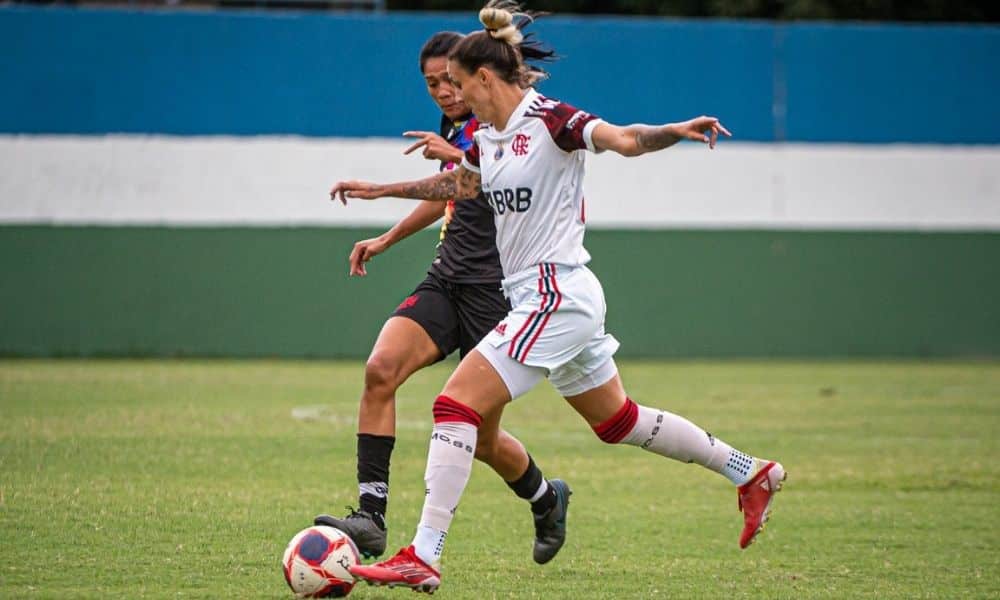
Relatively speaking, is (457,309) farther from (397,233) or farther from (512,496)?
(512,496)

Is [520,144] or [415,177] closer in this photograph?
[520,144]

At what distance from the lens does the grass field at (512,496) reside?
6199mm

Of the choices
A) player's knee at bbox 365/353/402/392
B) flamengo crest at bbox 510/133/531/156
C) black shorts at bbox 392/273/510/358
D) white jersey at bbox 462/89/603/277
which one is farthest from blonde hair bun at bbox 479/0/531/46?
player's knee at bbox 365/353/402/392

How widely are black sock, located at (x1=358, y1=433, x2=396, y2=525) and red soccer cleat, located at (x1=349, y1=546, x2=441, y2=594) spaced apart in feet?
2.60

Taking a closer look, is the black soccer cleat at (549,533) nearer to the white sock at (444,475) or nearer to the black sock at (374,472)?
the black sock at (374,472)

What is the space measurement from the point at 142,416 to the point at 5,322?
742 centimetres

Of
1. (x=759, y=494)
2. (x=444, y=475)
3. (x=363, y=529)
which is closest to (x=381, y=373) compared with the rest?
(x=363, y=529)

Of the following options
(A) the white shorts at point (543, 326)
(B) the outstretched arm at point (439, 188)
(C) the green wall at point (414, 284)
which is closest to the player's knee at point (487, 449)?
(A) the white shorts at point (543, 326)

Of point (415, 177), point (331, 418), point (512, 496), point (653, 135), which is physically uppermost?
point (653, 135)

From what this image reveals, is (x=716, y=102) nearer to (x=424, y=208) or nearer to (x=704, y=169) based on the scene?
(x=704, y=169)

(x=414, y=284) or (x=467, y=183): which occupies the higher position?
(x=467, y=183)

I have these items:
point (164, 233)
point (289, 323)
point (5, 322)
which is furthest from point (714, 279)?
point (5, 322)

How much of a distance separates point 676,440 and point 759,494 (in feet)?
1.59

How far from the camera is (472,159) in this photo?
250 inches
